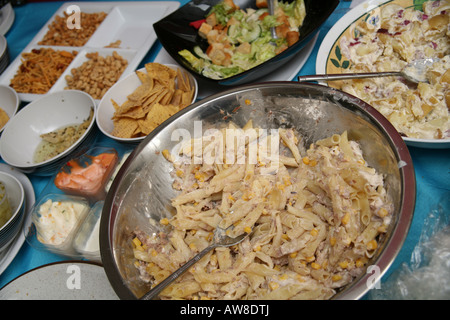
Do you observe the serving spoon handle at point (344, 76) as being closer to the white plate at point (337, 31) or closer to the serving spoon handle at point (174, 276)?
the white plate at point (337, 31)

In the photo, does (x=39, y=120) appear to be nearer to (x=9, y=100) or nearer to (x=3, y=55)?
(x=9, y=100)

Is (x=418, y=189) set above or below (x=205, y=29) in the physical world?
below

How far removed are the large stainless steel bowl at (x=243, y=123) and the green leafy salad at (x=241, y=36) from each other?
1.84 feet

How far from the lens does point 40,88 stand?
8.24 feet

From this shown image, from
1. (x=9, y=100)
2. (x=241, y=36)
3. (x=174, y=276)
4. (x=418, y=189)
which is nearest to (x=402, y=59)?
(x=418, y=189)

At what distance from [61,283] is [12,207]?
1.90 feet

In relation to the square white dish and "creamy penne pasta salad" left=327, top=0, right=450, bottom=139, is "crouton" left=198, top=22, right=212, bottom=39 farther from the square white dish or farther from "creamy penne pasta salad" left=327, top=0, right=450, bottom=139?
"creamy penne pasta salad" left=327, top=0, right=450, bottom=139

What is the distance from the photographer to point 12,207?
1.79 m

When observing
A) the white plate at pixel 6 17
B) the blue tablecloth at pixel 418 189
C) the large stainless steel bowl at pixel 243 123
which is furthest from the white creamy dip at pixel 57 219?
the white plate at pixel 6 17

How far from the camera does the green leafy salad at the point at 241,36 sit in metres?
2.12

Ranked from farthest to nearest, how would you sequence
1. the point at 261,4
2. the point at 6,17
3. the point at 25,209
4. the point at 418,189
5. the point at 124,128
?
1. the point at 6,17
2. the point at 261,4
3. the point at 124,128
4. the point at 25,209
5. the point at 418,189

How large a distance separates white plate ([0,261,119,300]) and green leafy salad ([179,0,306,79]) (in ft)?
3.97

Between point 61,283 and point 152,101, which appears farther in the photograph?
point 152,101
